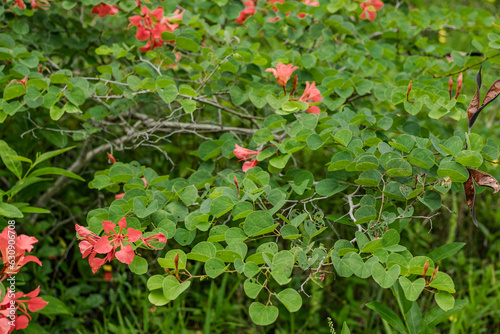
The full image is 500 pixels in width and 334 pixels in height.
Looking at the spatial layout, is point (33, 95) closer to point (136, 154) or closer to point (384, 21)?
point (136, 154)

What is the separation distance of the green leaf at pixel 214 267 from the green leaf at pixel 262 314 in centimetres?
9

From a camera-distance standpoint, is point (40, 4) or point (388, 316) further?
point (40, 4)

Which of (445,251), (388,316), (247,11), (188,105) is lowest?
(388,316)

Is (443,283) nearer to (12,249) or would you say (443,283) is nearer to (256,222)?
(256,222)

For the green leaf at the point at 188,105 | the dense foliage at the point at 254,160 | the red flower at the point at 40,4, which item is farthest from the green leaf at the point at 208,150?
the red flower at the point at 40,4

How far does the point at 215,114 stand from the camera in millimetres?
1970

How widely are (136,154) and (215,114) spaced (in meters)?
0.44

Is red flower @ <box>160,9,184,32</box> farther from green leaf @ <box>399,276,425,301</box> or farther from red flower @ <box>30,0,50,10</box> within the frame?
green leaf @ <box>399,276,425,301</box>

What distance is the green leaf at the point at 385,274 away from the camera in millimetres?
741

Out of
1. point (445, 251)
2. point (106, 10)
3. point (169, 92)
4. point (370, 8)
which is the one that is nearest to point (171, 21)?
point (106, 10)

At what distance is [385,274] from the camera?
0.75 m

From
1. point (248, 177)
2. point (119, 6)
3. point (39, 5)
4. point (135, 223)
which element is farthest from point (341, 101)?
point (39, 5)

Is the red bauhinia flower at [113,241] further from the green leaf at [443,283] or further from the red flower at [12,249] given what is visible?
the green leaf at [443,283]

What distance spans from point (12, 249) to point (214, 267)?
448 mm
